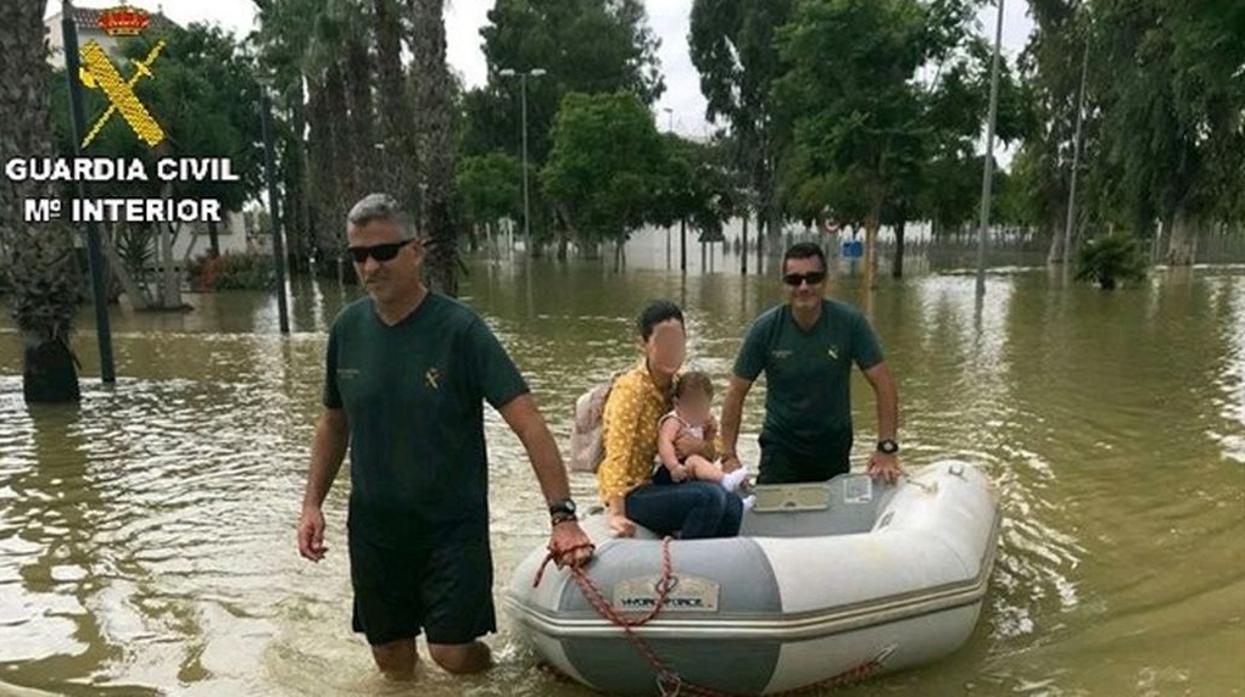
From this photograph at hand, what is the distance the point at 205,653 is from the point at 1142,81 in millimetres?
29519

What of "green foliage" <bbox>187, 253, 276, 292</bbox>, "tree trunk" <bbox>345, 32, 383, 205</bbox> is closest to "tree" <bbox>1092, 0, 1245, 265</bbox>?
"tree trunk" <bbox>345, 32, 383, 205</bbox>

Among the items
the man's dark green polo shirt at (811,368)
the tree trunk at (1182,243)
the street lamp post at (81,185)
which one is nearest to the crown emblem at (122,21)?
the street lamp post at (81,185)

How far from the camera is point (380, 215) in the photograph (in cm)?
352

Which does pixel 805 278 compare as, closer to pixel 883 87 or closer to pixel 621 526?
pixel 621 526

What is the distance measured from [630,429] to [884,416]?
1431mm

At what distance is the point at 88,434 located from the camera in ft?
31.0

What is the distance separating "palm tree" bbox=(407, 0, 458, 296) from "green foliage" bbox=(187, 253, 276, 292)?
15.4 metres

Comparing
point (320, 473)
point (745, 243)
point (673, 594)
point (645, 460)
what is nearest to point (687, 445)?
point (645, 460)

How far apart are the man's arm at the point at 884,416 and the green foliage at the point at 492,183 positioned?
1713 inches

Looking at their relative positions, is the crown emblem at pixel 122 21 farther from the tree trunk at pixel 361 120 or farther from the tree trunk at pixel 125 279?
the tree trunk at pixel 361 120

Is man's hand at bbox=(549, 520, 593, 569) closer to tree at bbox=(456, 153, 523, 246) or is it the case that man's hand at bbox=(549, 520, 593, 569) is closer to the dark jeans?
the dark jeans

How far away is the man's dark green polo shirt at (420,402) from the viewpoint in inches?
139

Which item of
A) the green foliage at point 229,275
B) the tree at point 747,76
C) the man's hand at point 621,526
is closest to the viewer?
the man's hand at point 621,526

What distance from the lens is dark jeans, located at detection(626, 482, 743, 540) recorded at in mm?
4289
